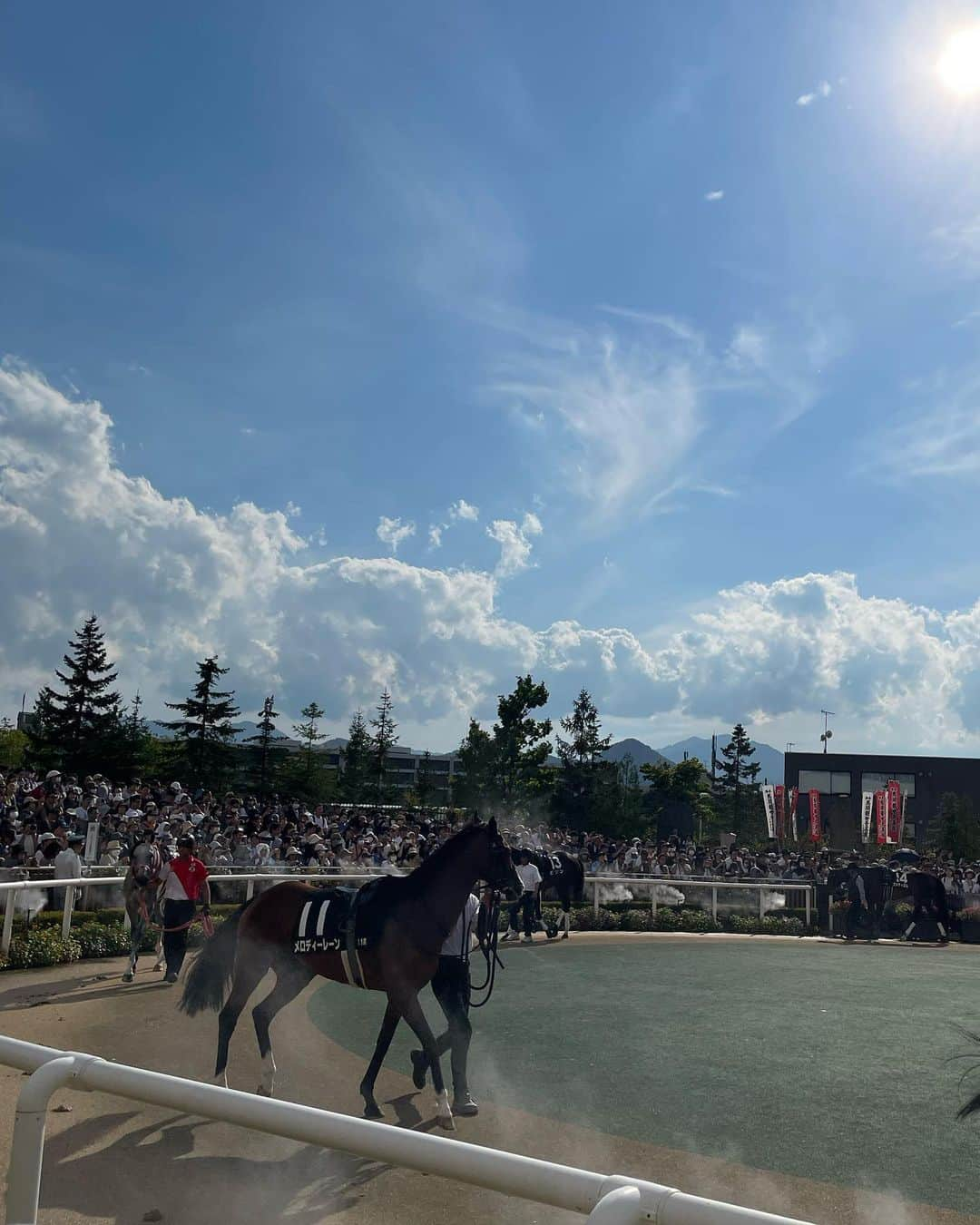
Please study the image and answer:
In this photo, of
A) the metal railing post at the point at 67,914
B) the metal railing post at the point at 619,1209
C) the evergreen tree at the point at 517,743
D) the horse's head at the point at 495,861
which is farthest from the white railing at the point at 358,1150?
the evergreen tree at the point at 517,743

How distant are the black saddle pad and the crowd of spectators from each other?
278 inches

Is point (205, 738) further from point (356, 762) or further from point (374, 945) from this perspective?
point (374, 945)

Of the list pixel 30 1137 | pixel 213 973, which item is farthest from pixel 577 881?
pixel 30 1137

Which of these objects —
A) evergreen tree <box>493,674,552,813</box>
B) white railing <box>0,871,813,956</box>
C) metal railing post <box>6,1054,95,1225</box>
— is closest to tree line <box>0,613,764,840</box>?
evergreen tree <box>493,674,552,813</box>

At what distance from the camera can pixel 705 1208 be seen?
181 centimetres

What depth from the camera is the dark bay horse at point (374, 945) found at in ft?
20.3

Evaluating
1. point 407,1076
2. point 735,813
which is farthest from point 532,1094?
point 735,813

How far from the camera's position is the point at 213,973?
21.6 ft

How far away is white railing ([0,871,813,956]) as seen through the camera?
10875 mm

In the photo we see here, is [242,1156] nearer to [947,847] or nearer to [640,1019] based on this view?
[640,1019]

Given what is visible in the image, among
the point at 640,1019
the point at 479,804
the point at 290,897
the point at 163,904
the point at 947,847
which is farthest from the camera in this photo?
the point at 947,847

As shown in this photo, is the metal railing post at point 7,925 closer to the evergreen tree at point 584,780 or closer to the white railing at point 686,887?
the white railing at point 686,887

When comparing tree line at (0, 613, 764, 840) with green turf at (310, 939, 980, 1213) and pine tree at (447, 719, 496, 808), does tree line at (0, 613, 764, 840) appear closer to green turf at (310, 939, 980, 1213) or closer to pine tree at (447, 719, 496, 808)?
pine tree at (447, 719, 496, 808)

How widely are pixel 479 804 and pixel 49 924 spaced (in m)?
25.9
